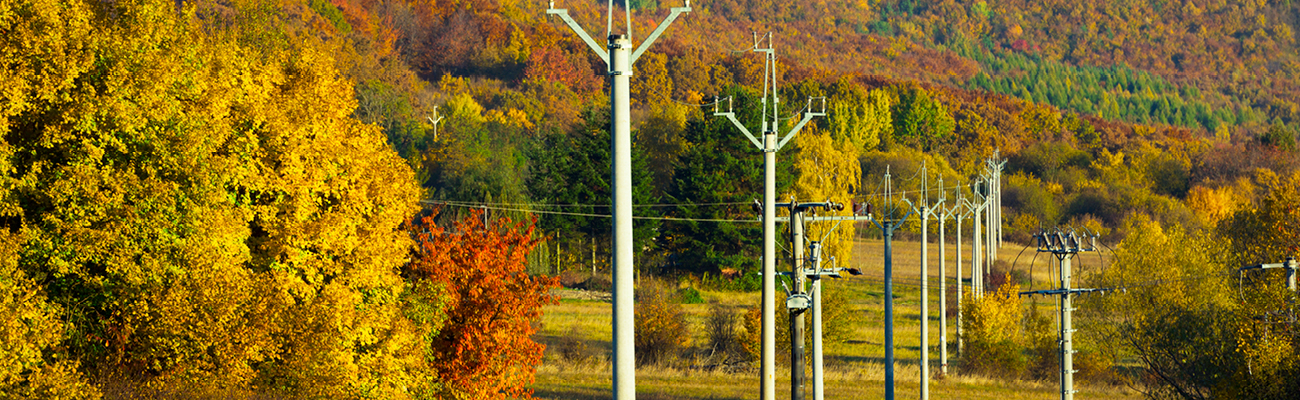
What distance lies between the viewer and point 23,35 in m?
24.6

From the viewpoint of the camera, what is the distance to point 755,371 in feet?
175

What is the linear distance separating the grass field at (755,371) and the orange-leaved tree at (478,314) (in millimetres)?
10117

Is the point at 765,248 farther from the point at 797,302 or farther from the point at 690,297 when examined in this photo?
the point at 690,297

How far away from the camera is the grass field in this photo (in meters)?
46.1

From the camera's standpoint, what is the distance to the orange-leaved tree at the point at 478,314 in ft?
110

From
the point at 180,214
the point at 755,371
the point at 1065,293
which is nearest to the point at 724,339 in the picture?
the point at 755,371

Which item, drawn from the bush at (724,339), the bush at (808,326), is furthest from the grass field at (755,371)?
the bush at (724,339)

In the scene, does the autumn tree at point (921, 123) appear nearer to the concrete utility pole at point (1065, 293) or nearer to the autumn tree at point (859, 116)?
the autumn tree at point (859, 116)

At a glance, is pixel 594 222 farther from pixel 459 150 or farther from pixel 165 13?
pixel 165 13

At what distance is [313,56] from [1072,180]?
12166 cm

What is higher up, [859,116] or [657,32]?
[859,116]

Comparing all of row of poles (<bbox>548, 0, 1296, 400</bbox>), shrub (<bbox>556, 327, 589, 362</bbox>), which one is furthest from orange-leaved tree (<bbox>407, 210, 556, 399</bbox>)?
shrub (<bbox>556, 327, 589, 362</bbox>)

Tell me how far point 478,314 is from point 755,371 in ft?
72.3

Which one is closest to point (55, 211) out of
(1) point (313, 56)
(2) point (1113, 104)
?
(1) point (313, 56)
